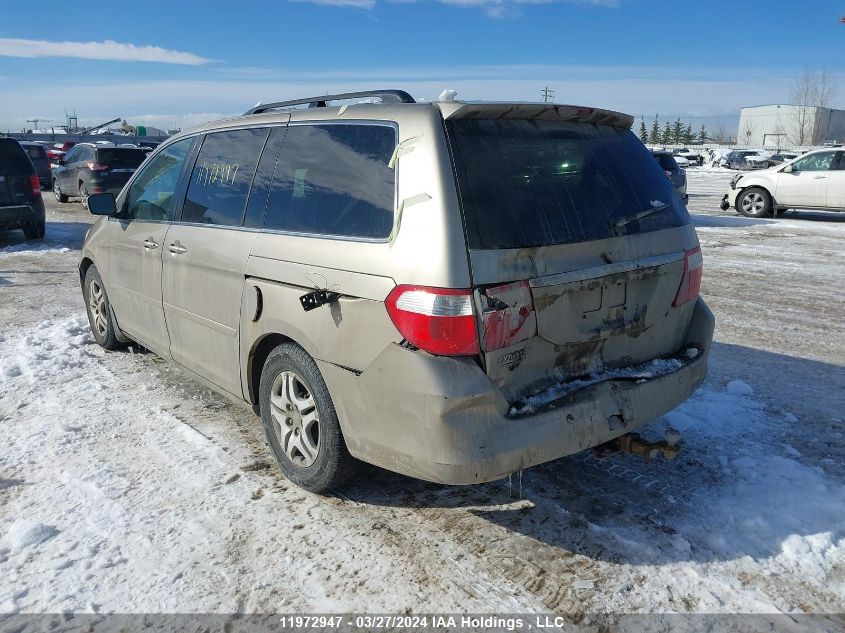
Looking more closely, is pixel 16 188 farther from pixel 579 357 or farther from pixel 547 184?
pixel 579 357

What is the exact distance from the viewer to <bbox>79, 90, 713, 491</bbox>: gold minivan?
106 inches

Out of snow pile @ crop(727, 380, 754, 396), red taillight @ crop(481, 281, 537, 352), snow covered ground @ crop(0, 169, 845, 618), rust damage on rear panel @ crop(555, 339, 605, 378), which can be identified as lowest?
snow covered ground @ crop(0, 169, 845, 618)

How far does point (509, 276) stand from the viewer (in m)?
2.72

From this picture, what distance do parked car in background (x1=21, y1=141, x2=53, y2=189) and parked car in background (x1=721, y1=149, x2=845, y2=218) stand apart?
21.4m

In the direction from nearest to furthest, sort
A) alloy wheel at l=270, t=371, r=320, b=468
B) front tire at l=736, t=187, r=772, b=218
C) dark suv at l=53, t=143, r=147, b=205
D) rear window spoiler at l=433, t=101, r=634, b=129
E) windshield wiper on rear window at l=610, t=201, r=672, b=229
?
rear window spoiler at l=433, t=101, r=634, b=129, windshield wiper on rear window at l=610, t=201, r=672, b=229, alloy wheel at l=270, t=371, r=320, b=468, front tire at l=736, t=187, r=772, b=218, dark suv at l=53, t=143, r=147, b=205

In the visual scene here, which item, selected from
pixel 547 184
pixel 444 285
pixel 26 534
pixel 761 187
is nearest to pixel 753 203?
pixel 761 187

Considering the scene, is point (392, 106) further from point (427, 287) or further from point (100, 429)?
point (100, 429)

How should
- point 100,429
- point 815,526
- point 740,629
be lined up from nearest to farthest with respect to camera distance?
point 740,629, point 815,526, point 100,429

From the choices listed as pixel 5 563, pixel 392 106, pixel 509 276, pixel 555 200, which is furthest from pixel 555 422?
pixel 5 563

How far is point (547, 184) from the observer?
3.00 meters

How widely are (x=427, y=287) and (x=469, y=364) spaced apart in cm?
35

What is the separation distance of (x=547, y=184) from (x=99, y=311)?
4.46m

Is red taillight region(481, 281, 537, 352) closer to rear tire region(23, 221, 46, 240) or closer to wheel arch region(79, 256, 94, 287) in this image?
wheel arch region(79, 256, 94, 287)

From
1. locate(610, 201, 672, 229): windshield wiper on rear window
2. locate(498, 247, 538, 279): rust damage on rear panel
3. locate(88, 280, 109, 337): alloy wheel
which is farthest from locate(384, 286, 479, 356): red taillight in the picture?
locate(88, 280, 109, 337): alloy wheel
